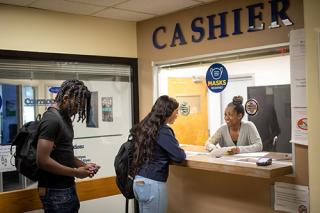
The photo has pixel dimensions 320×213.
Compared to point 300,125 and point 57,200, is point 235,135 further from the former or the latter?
point 57,200

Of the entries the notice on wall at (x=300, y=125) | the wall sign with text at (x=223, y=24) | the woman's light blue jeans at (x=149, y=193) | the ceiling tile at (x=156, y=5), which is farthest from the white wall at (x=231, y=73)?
the woman's light blue jeans at (x=149, y=193)

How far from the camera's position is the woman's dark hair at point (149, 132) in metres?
3.21

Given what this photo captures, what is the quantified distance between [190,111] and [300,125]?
159 centimetres

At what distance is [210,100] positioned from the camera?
441 cm

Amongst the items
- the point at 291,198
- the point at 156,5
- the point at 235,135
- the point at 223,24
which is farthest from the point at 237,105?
the point at 156,5

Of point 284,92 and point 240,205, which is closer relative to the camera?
point 240,205

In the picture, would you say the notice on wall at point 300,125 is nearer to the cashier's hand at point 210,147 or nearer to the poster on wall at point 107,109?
the cashier's hand at point 210,147

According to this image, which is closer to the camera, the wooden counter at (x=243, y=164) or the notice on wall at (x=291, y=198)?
the wooden counter at (x=243, y=164)

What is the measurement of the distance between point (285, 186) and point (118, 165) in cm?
141

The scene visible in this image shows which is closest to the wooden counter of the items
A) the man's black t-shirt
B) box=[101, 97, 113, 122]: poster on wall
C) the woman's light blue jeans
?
the woman's light blue jeans

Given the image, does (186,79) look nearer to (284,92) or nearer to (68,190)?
(284,92)

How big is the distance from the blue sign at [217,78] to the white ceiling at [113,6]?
0.65 m

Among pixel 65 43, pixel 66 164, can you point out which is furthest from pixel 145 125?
pixel 65 43

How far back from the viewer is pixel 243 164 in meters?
3.06
